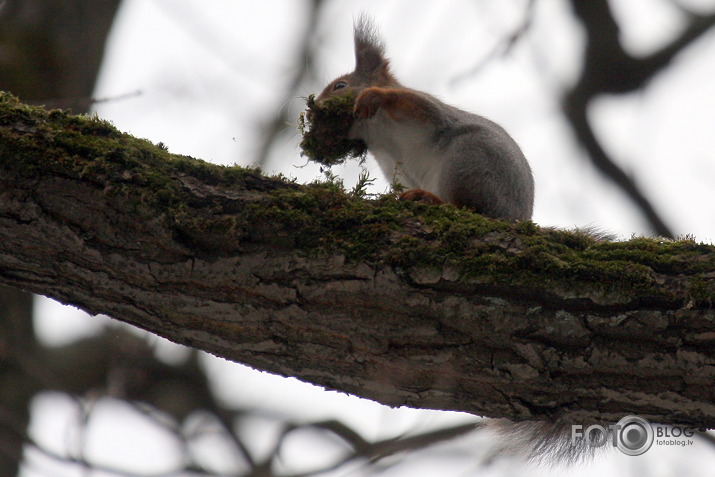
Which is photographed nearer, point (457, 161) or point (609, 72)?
point (457, 161)

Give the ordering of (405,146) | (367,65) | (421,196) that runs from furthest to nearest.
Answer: (367,65) < (405,146) < (421,196)

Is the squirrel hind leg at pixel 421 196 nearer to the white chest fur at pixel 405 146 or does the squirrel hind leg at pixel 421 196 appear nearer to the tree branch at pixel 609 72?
the white chest fur at pixel 405 146

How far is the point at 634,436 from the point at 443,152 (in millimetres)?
1664

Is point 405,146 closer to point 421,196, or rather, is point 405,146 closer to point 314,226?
point 421,196

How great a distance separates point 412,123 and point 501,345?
5.96ft

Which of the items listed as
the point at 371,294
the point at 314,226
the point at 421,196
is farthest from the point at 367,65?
the point at 371,294

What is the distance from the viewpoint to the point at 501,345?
2.01 m

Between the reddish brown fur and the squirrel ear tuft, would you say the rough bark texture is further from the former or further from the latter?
the squirrel ear tuft

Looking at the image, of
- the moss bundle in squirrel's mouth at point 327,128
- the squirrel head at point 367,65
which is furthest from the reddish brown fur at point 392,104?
the squirrel head at point 367,65

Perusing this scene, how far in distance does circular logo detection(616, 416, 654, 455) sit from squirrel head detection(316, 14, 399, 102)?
2.75 metres

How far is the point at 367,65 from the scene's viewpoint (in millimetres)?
4578

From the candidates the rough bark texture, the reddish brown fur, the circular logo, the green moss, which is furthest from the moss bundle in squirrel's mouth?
the circular logo

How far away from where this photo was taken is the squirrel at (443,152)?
126 inches

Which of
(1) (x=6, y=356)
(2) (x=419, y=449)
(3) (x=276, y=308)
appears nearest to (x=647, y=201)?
→ (2) (x=419, y=449)
